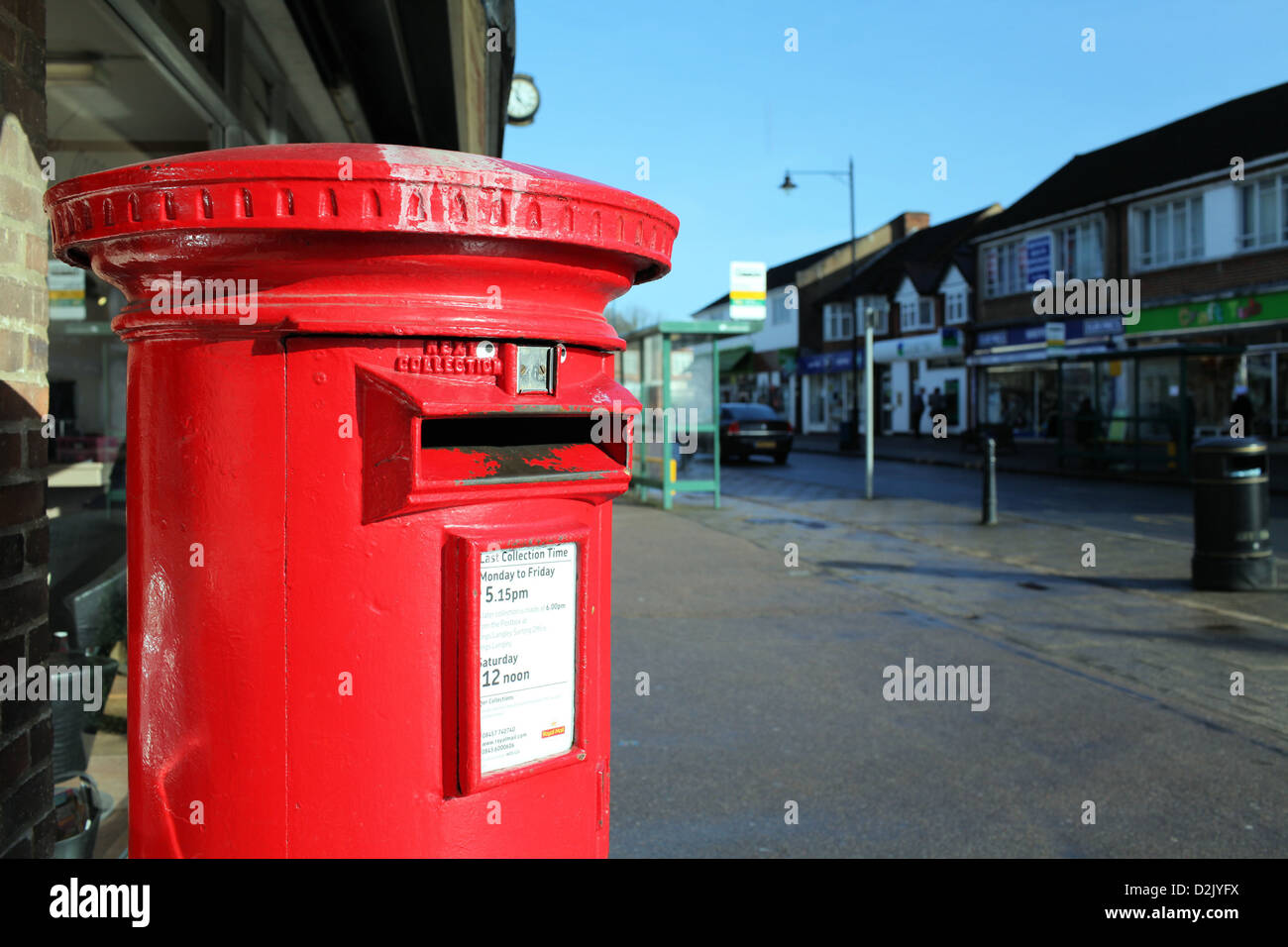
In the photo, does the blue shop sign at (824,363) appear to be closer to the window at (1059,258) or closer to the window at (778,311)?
the window at (778,311)

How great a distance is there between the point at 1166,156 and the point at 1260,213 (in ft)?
17.6

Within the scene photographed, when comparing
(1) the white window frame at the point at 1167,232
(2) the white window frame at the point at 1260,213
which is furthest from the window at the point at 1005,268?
(2) the white window frame at the point at 1260,213

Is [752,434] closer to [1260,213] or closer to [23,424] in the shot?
[1260,213]

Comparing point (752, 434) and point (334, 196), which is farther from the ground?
point (334, 196)

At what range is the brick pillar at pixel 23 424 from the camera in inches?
85.6

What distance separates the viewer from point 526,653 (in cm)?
143

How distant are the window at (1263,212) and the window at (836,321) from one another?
23.1 metres

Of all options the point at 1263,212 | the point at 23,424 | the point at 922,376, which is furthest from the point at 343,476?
the point at 922,376

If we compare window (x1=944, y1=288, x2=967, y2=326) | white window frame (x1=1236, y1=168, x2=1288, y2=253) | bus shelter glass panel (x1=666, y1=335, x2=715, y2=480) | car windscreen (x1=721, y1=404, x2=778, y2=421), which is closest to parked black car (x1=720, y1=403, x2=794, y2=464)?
car windscreen (x1=721, y1=404, x2=778, y2=421)

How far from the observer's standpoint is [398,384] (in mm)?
1280
